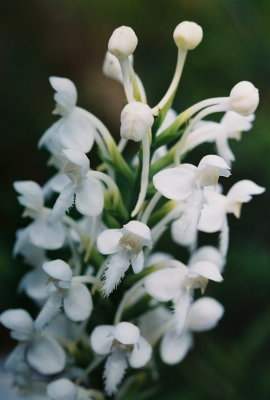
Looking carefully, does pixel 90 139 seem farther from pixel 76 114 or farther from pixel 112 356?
pixel 112 356

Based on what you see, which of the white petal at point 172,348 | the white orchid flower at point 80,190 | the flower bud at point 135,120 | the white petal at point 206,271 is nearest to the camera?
the flower bud at point 135,120

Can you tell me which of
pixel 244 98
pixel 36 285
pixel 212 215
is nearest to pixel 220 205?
pixel 212 215

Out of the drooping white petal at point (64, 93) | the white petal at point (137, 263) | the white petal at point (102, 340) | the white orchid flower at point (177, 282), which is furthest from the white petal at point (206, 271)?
the drooping white petal at point (64, 93)

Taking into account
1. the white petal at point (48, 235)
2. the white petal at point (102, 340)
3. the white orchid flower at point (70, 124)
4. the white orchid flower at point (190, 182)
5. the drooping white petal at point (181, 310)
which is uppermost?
the white orchid flower at point (70, 124)

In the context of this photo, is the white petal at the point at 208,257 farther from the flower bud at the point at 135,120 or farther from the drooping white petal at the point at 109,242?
the flower bud at the point at 135,120

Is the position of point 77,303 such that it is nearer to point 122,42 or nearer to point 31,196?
point 31,196

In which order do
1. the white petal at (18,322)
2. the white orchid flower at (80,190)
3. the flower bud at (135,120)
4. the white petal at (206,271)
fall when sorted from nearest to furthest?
1. the flower bud at (135,120)
2. the white orchid flower at (80,190)
3. the white petal at (206,271)
4. the white petal at (18,322)

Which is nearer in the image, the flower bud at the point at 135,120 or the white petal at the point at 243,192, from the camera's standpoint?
the flower bud at the point at 135,120
